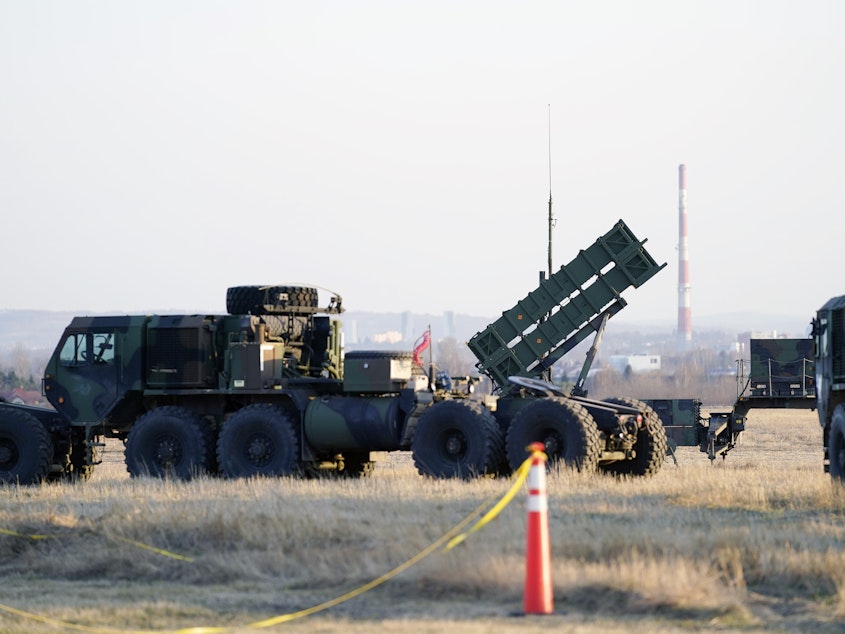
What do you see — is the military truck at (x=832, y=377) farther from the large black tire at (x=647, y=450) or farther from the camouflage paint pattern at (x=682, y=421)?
the camouflage paint pattern at (x=682, y=421)

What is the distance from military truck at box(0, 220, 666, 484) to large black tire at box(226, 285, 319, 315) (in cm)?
2

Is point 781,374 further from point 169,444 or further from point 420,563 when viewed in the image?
point 420,563

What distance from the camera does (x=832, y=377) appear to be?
18.1 m

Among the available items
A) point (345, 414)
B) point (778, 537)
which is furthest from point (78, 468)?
point (778, 537)

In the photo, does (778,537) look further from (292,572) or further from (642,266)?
(642,266)

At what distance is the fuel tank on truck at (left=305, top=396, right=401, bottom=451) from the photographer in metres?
21.7

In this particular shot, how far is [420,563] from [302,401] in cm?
1143

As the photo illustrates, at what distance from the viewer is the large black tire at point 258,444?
22.0 meters

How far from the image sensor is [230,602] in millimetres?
10633

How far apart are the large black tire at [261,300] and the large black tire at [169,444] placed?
2.00 metres

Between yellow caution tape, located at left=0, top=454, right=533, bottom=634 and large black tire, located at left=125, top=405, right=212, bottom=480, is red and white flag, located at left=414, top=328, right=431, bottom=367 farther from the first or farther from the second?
yellow caution tape, located at left=0, top=454, right=533, bottom=634

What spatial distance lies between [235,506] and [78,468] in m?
9.68

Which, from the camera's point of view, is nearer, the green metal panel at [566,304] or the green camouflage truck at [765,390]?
the green metal panel at [566,304]

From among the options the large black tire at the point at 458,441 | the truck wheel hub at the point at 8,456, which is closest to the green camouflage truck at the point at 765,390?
the large black tire at the point at 458,441
